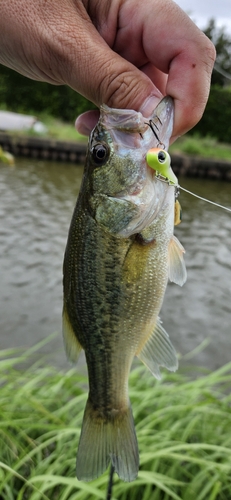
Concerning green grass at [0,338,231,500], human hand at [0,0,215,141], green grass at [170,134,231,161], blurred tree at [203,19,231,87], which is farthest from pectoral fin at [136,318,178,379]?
blurred tree at [203,19,231,87]

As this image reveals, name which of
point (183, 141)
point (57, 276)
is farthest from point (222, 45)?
point (57, 276)

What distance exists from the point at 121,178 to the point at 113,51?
509mm

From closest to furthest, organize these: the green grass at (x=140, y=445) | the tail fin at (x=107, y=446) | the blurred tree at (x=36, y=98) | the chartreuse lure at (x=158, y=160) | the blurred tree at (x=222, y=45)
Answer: the chartreuse lure at (x=158, y=160), the tail fin at (x=107, y=446), the green grass at (x=140, y=445), the blurred tree at (x=36, y=98), the blurred tree at (x=222, y=45)

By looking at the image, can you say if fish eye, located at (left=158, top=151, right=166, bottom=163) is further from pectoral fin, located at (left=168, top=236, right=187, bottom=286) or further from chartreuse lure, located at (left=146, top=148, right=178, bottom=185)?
pectoral fin, located at (left=168, top=236, right=187, bottom=286)

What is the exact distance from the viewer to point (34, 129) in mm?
21391

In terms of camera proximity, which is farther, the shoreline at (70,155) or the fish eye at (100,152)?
the shoreline at (70,155)

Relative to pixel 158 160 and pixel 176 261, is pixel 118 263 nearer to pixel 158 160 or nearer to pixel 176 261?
pixel 176 261

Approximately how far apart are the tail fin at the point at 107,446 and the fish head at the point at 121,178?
0.76 metres

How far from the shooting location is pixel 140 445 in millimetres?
2908

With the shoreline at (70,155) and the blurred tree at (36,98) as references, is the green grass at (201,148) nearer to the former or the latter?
the shoreline at (70,155)

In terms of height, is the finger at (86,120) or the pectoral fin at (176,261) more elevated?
the finger at (86,120)

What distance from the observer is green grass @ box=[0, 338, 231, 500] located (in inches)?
100

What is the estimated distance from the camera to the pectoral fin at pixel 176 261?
1.77m

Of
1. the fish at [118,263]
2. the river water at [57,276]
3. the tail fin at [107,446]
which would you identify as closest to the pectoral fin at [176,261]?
the fish at [118,263]
